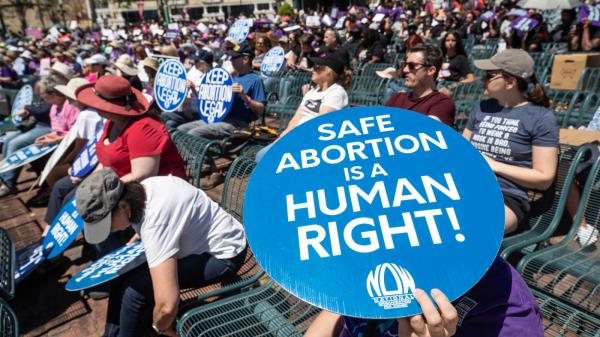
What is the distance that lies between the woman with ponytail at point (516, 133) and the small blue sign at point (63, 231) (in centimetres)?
293

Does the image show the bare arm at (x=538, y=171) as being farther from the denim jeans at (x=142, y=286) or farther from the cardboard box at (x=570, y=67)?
the cardboard box at (x=570, y=67)

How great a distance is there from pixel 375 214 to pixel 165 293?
4.19ft

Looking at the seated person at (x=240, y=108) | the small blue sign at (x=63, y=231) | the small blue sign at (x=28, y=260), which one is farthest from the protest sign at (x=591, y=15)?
the small blue sign at (x=28, y=260)

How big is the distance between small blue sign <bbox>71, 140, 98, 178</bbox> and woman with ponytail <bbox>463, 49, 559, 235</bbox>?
3.18 m

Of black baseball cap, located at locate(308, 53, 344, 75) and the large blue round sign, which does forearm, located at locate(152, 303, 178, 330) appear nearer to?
the large blue round sign

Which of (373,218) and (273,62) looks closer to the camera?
(373,218)

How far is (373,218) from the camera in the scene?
1.00 m

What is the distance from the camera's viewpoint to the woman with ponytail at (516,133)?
7.60 feet

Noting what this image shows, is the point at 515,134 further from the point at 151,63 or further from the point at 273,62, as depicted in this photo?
the point at 273,62

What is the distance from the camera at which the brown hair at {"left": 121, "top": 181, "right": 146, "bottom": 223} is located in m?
2.01

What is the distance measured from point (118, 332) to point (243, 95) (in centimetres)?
316

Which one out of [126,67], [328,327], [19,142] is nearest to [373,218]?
[328,327]

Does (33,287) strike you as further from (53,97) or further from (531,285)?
(531,285)

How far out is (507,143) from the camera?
2.50m
